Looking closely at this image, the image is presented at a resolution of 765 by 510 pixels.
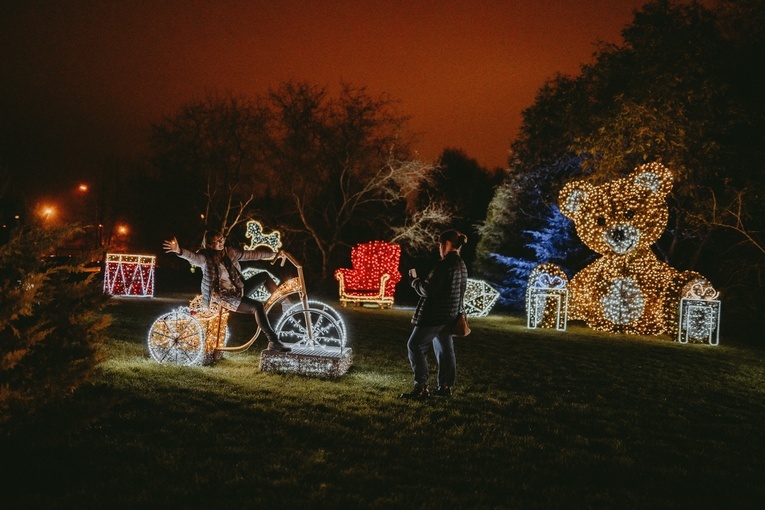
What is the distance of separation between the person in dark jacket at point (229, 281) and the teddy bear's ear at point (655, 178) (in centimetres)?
1092

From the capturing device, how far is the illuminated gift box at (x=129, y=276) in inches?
806

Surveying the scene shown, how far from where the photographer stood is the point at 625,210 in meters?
14.9

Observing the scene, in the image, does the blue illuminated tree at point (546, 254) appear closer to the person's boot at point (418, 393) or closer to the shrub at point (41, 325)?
the person's boot at point (418, 393)

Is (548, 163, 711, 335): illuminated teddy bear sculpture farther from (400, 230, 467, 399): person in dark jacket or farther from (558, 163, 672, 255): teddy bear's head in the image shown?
(400, 230, 467, 399): person in dark jacket

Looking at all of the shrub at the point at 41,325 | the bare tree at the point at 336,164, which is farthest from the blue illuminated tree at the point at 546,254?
the shrub at the point at 41,325

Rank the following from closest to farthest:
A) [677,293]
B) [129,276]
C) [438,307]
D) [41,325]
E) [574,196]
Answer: [41,325]
[438,307]
[677,293]
[574,196]
[129,276]

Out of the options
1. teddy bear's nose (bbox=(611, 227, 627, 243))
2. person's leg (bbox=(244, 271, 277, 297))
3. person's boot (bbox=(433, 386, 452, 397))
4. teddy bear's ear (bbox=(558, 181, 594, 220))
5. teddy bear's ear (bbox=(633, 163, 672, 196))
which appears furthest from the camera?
teddy bear's ear (bbox=(558, 181, 594, 220))

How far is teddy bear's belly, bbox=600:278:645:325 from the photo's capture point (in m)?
14.6

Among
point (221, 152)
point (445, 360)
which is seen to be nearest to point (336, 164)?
point (221, 152)

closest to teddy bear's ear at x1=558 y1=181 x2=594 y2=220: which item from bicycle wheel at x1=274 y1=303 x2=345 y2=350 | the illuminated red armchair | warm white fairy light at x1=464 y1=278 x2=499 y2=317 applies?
warm white fairy light at x1=464 y1=278 x2=499 y2=317

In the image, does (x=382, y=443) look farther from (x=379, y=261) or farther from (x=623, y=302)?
(x=379, y=261)

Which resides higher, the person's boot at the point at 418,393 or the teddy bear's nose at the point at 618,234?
the teddy bear's nose at the point at 618,234

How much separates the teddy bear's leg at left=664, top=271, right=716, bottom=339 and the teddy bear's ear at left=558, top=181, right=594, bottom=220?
9.77 feet

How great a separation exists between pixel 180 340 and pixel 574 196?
Result: 1162 cm
